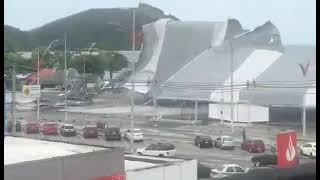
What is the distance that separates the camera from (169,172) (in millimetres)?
2473

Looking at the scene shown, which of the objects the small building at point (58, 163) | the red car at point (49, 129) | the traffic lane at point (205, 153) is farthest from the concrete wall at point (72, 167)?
the red car at point (49, 129)

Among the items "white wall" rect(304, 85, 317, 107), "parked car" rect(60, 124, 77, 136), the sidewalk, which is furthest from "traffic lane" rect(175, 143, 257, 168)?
"white wall" rect(304, 85, 317, 107)

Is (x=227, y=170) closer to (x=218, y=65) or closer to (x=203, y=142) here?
(x=203, y=142)

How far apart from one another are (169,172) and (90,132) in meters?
1.48

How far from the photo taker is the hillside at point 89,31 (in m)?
2.95

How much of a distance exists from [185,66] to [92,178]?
Answer: 5.24 m

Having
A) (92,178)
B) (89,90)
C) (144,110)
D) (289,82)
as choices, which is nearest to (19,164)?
(92,178)

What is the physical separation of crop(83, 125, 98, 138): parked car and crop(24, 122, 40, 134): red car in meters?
0.38

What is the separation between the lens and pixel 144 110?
5422mm

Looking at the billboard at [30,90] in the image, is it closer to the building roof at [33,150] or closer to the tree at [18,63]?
the tree at [18,63]

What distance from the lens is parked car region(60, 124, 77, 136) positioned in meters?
3.60

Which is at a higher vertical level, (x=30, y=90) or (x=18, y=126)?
(x=30, y=90)

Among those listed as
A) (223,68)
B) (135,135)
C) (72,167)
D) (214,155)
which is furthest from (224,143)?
(223,68)

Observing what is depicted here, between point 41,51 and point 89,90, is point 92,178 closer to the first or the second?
point 41,51
